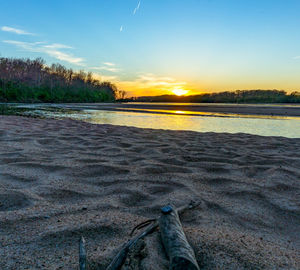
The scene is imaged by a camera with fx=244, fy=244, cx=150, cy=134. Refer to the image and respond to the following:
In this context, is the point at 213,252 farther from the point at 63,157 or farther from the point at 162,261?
the point at 63,157

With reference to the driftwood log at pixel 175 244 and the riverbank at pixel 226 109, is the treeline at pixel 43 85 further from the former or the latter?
the driftwood log at pixel 175 244

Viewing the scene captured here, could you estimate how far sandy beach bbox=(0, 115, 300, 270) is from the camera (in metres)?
1.37

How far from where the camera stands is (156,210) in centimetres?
199

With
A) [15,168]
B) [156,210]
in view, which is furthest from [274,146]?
[15,168]

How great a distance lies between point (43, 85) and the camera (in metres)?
60.0

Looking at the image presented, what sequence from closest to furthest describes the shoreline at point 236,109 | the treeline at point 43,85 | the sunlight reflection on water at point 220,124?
the sunlight reflection on water at point 220,124 → the shoreline at point 236,109 → the treeline at point 43,85

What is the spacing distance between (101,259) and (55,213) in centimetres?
74

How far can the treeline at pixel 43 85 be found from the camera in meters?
43.2

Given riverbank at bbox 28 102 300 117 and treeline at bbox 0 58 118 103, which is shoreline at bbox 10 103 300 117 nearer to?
riverbank at bbox 28 102 300 117

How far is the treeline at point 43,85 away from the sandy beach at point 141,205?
135ft

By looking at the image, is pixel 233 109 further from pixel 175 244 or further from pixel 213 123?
pixel 175 244

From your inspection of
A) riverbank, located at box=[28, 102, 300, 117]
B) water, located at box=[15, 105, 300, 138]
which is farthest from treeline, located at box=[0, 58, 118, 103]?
water, located at box=[15, 105, 300, 138]

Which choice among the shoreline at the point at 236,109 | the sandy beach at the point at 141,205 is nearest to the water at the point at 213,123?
the sandy beach at the point at 141,205

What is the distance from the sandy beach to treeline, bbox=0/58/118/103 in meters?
41.3
